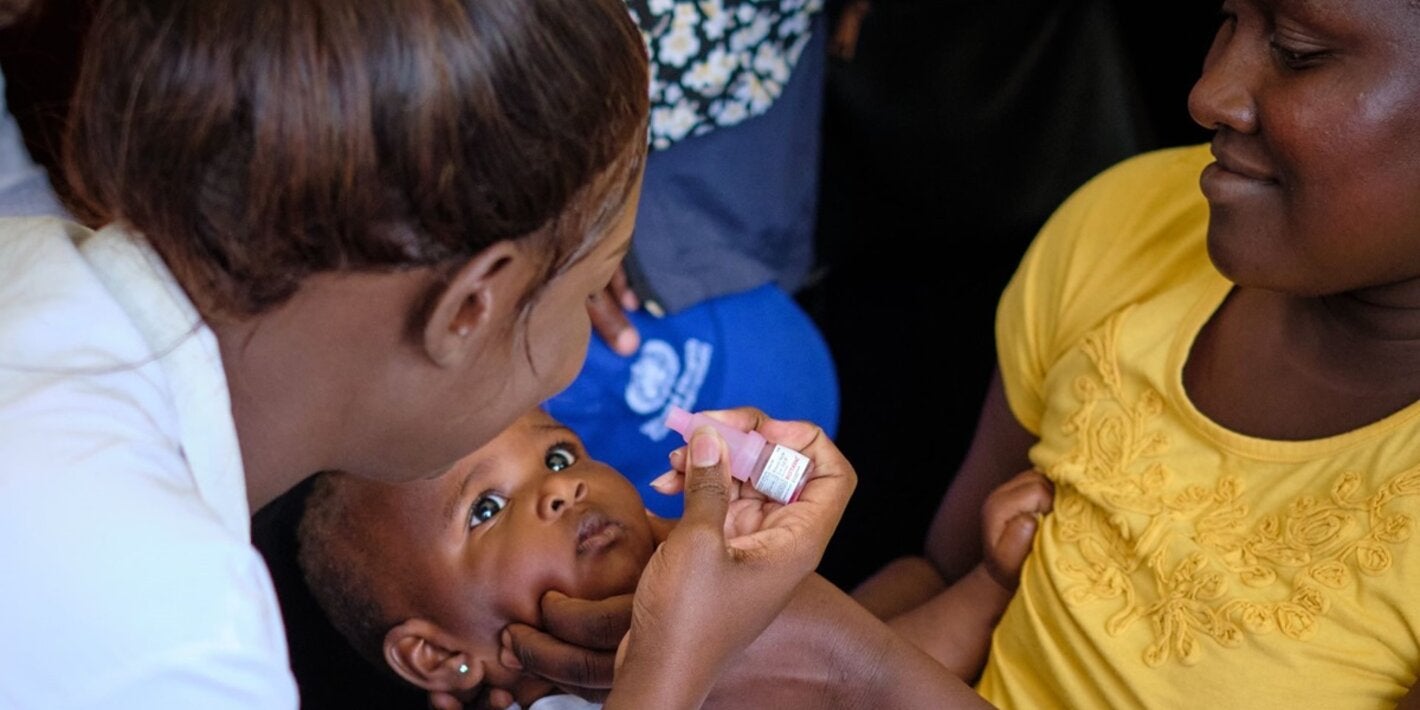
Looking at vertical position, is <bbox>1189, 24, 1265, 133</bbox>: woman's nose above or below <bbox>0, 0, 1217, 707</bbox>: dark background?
above

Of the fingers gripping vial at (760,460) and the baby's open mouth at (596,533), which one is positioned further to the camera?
the baby's open mouth at (596,533)

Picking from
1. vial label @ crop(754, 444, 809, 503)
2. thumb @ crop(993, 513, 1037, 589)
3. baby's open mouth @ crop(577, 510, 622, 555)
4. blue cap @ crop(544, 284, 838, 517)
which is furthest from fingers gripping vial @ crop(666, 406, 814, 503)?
blue cap @ crop(544, 284, 838, 517)

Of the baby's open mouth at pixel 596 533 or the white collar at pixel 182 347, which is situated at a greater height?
the white collar at pixel 182 347

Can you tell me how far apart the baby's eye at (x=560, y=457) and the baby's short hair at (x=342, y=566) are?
230 millimetres

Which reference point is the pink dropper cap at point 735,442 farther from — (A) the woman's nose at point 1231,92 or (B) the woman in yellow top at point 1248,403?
(A) the woman's nose at point 1231,92

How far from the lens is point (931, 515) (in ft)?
7.98

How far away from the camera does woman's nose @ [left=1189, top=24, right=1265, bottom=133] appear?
4.50 ft

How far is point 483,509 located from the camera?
165 cm

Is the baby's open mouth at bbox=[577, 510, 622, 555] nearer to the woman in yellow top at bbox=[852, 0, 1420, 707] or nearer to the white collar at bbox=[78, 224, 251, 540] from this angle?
the woman in yellow top at bbox=[852, 0, 1420, 707]

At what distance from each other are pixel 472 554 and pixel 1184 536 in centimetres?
79

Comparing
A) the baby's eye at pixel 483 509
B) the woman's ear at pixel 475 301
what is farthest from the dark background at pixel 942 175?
the woman's ear at pixel 475 301

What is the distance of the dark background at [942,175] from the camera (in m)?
2.37

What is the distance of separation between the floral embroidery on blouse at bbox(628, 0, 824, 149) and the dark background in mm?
362

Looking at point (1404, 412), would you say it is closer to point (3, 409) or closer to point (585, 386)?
point (585, 386)
